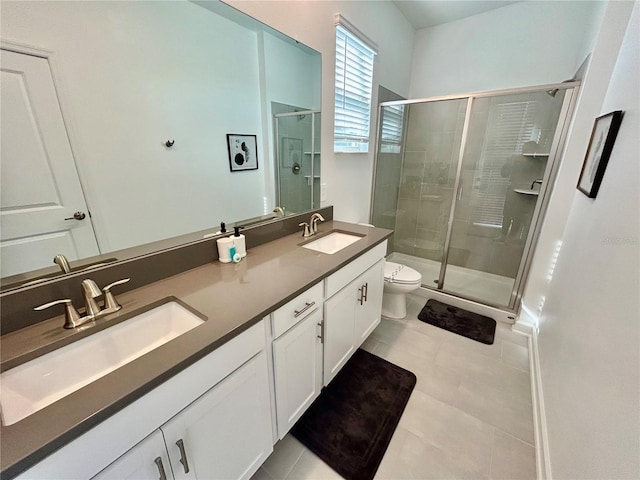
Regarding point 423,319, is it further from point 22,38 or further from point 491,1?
point 491,1

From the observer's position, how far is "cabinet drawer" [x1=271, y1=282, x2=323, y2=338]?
1.01 m

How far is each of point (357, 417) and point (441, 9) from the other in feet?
11.2

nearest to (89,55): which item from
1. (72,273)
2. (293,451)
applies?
(72,273)

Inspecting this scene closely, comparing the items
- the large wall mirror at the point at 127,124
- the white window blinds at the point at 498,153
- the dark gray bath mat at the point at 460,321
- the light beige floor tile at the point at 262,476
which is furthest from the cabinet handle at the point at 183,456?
the white window blinds at the point at 498,153

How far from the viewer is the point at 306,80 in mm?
1702

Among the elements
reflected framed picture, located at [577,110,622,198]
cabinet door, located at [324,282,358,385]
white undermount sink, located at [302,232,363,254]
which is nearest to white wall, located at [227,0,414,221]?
white undermount sink, located at [302,232,363,254]

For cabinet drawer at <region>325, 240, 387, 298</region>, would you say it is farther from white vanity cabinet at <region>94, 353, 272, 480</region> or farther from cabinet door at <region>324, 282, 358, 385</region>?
white vanity cabinet at <region>94, 353, 272, 480</region>

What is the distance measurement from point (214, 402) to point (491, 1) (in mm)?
3563

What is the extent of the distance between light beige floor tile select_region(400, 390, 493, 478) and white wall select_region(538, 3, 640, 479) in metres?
0.28

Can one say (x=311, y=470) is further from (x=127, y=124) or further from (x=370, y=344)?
(x=127, y=124)

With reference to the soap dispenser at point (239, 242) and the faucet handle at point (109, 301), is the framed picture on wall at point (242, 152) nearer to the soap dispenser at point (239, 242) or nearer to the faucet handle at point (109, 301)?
the soap dispenser at point (239, 242)

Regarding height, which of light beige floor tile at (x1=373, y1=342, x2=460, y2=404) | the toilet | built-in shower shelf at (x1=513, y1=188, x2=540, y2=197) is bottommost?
light beige floor tile at (x1=373, y1=342, x2=460, y2=404)

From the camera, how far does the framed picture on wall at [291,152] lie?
5.36 ft

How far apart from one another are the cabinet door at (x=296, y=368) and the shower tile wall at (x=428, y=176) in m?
2.28
